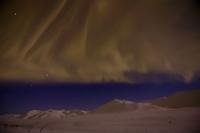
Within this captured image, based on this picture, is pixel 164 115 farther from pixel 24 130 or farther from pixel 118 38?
pixel 24 130

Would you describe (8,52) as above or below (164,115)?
above

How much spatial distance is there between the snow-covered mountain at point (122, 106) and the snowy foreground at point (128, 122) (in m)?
0.03

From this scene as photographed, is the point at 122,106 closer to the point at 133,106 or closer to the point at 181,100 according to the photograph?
the point at 133,106

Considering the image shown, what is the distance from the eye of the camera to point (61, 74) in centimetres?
265

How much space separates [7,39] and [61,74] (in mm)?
496

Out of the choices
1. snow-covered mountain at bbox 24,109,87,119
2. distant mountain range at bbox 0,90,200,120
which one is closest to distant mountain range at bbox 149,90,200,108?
distant mountain range at bbox 0,90,200,120

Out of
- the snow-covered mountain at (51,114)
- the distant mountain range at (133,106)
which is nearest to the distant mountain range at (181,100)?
the distant mountain range at (133,106)

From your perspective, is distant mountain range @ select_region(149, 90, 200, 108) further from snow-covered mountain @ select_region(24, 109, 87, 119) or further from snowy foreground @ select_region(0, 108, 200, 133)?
snow-covered mountain @ select_region(24, 109, 87, 119)

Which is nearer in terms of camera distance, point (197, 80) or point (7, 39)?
point (197, 80)

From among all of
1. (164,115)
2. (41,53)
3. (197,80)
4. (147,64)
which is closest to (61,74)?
(41,53)

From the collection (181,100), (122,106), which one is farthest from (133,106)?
(181,100)

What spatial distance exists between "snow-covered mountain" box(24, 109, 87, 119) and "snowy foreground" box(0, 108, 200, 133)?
0.02 metres

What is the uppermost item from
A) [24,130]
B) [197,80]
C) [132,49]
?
[132,49]

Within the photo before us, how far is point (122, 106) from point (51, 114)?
52cm
